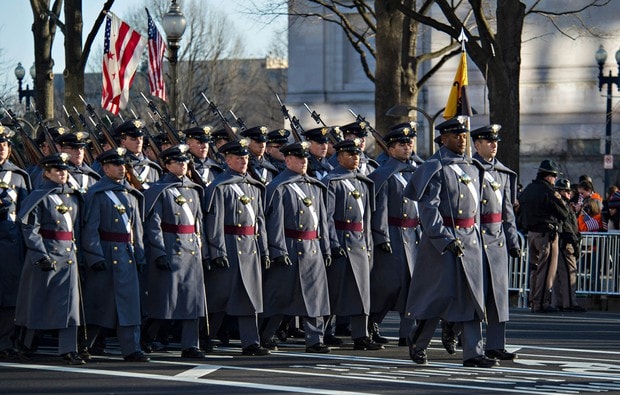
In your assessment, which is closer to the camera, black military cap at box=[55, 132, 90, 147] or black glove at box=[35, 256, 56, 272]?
black glove at box=[35, 256, 56, 272]

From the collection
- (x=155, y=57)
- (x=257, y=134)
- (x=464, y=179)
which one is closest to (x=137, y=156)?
(x=257, y=134)

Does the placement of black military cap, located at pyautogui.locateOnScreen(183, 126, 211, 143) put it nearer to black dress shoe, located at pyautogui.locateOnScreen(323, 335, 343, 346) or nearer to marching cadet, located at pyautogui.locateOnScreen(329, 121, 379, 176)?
marching cadet, located at pyautogui.locateOnScreen(329, 121, 379, 176)

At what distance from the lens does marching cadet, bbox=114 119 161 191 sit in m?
16.8

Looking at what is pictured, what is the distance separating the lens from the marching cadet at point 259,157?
17.4m

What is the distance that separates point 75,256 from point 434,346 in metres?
4.10

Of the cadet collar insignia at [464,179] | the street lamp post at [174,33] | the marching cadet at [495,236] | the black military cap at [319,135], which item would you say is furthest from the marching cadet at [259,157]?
the street lamp post at [174,33]

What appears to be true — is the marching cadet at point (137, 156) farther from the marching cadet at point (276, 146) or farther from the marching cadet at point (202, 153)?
the marching cadet at point (276, 146)

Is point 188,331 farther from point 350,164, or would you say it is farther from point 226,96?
point 226,96

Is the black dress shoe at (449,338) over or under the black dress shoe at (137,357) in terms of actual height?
over

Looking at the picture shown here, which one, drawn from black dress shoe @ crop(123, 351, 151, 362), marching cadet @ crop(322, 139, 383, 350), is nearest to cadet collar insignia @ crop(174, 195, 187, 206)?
black dress shoe @ crop(123, 351, 151, 362)

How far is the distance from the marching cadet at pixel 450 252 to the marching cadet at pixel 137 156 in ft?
9.92

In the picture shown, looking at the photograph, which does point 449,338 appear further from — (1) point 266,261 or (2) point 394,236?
(1) point 266,261

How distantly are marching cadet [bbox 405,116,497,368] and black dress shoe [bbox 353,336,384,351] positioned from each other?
1.41 metres

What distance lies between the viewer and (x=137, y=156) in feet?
57.6
